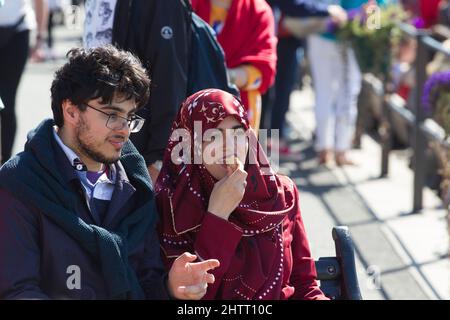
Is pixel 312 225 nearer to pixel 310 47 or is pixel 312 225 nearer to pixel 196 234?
pixel 310 47

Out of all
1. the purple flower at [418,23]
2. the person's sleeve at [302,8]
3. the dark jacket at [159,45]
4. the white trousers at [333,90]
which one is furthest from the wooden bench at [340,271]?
the purple flower at [418,23]

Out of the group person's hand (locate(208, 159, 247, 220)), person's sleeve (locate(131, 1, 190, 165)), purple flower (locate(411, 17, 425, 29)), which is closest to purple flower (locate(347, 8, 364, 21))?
purple flower (locate(411, 17, 425, 29))

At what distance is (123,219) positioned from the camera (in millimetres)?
3270

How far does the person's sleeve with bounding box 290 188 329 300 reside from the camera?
359 cm

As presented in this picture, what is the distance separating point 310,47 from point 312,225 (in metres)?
2.09

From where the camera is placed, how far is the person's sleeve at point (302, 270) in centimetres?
359

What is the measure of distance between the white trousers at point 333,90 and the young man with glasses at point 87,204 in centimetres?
521

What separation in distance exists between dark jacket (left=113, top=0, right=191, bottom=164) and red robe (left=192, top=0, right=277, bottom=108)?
0.75m

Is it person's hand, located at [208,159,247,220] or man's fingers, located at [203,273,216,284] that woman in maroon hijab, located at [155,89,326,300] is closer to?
person's hand, located at [208,159,247,220]

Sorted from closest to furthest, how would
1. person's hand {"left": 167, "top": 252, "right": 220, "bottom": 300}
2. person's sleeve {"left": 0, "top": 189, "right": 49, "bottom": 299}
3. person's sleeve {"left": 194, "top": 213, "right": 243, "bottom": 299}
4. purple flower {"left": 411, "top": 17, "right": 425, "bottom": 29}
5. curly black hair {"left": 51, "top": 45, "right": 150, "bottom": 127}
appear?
1. person's sleeve {"left": 0, "top": 189, "right": 49, "bottom": 299}
2. person's hand {"left": 167, "top": 252, "right": 220, "bottom": 300}
3. curly black hair {"left": 51, "top": 45, "right": 150, "bottom": 127}
4. person's sleeve {"left": 194, "top": 213, "right": 243, "bottom": 299}
5. purple flower {"left": 411, "top": 17, "right": 425, "bottom": 29}

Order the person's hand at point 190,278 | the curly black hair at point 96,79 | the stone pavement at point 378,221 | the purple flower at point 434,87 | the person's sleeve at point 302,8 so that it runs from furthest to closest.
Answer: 1. the person's sleeve at point 302,8
2. the purple flower at point 434,87
3. the stone pavement at point 378,221
4. the curly black hair at point 96,79
5. the person's hand at point 190,278

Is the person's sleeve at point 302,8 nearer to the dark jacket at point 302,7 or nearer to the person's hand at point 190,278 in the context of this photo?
the dark jacket at point 302,7

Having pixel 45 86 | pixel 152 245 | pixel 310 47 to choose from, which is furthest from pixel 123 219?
pixel 45 86

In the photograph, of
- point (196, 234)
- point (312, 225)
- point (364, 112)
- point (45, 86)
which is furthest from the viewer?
point (45, 86)
